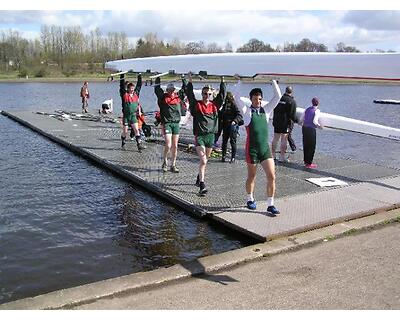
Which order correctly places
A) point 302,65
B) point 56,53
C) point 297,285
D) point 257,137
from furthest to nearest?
point 56,53, point 302,65, point 257,137, point 297,285

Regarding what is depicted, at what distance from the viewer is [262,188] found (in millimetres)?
8445

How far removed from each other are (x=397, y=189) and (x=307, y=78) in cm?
287

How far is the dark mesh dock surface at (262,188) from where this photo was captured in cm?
668

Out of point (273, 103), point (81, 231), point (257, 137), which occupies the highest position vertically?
point (273, 103)

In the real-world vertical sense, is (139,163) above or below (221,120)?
below

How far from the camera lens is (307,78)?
719 cm

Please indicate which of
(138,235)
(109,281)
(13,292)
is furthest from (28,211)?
(109,281)

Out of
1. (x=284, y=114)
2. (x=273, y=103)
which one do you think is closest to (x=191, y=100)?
(x=273, y=103)

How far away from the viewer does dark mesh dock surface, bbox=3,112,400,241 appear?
6.68 metres

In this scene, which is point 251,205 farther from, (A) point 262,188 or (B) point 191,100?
(B) point 191,100

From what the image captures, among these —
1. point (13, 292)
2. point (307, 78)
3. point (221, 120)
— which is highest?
point (307, 78)

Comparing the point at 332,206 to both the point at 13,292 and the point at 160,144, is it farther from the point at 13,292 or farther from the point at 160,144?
the point at 160,144

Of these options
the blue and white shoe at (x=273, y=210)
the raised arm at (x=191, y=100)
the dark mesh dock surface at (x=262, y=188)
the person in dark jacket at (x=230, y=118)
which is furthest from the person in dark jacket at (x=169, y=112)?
the blue and white shoe at (x=273, y=210)

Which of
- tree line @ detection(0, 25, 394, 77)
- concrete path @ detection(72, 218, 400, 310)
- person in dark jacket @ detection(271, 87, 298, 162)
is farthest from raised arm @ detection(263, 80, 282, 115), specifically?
tree line @ detection(0, 25, 394, 77)
